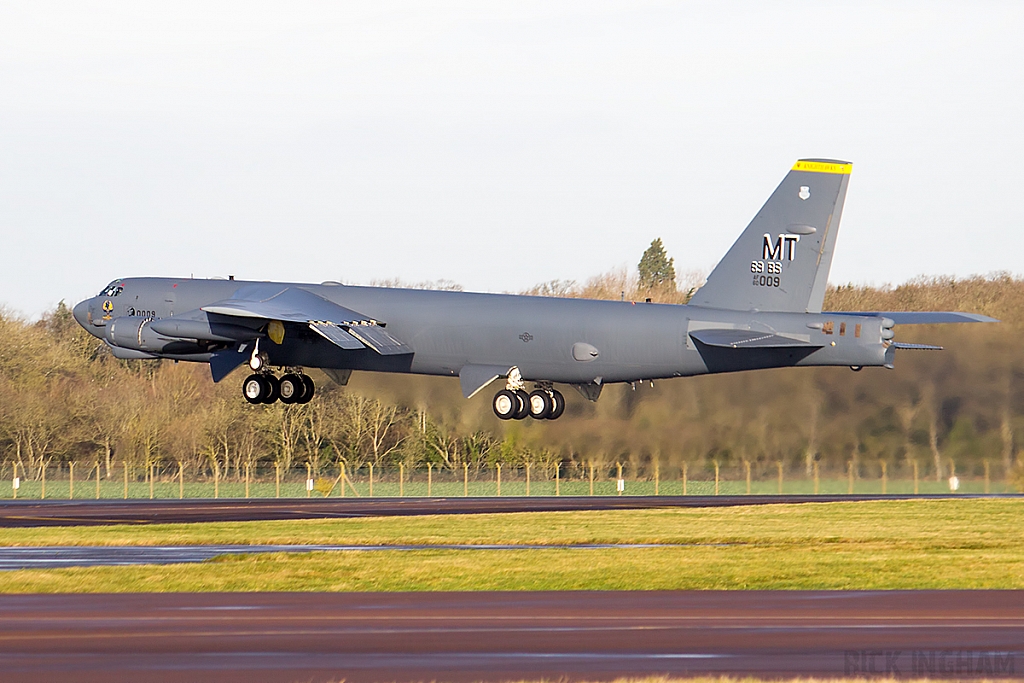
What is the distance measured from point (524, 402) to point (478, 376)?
180 centimetres

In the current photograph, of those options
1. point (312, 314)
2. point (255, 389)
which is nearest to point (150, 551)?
point (255, 389)

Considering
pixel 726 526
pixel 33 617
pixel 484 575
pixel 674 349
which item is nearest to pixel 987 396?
pixel 726 526

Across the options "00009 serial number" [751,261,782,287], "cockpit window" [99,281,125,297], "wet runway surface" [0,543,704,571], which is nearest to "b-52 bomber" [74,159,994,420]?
"00009 serial number" [751,261,782,287]

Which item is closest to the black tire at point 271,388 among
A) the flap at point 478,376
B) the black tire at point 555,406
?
the flap at point 478,376

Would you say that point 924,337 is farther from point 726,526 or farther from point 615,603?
point 615,603

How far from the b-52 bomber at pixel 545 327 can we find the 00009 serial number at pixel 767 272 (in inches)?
1.1

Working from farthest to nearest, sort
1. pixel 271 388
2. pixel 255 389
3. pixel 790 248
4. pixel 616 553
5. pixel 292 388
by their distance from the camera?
1. pixel 292 388
2. pixel 271 388
3. pixel 255 389
4. pixel 790 248
5. pixel 616 553

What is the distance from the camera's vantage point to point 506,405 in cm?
4247

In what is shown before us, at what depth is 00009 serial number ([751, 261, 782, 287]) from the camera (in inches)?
1601

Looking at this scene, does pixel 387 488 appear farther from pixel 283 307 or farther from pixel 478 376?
pixel 478 376

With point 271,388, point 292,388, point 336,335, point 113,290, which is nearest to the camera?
point 336,335

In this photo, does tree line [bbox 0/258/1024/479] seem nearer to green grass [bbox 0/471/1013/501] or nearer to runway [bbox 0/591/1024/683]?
green grass [bbox 0/471/1013/501]

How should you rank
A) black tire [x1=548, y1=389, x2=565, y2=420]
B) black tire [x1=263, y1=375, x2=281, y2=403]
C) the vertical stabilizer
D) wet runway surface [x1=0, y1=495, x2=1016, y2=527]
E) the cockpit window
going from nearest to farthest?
the vertical stabilizer, black tire [x1=548, y1=389, x2=565, y2=420], black tire [x1=263, y1=375, x2=281, y2=403], the cockpit window, wet runway surface [x1=0, y1=495, x2=1016, y2=527]

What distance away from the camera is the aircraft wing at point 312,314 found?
41594 millimetres
